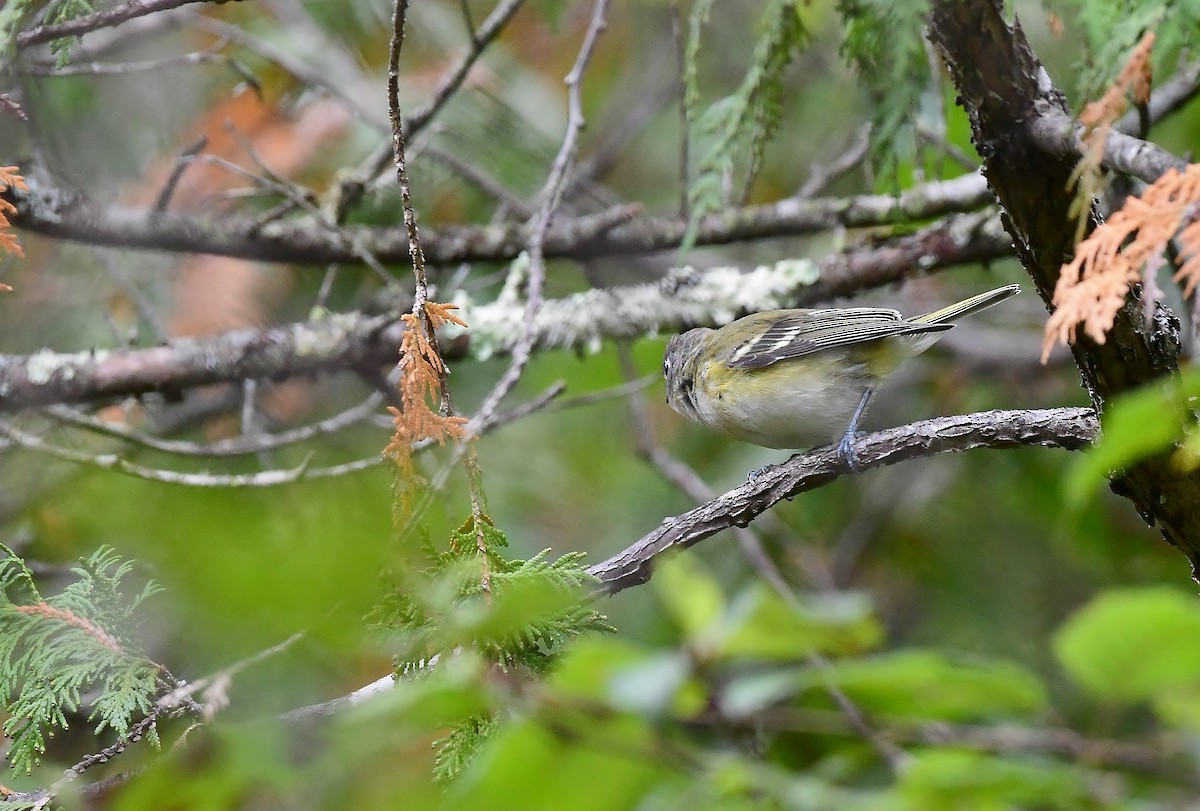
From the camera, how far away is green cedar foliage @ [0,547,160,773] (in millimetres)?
2121

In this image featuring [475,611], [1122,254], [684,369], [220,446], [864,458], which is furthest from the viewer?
[684,369]

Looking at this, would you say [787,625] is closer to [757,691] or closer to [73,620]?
[757,691]

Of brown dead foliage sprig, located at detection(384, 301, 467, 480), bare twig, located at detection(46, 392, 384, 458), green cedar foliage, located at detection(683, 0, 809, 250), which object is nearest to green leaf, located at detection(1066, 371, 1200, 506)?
brown dead foliage sprig, located at detection(384, 301, 467, 480)

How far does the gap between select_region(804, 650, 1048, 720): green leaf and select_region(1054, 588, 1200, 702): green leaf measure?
2.0 inches

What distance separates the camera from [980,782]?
0.91 meters

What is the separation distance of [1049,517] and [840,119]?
8.95ft

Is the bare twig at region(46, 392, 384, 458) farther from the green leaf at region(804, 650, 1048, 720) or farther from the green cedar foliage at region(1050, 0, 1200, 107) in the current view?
the green leaf at region(804, 650, 1048, 720)

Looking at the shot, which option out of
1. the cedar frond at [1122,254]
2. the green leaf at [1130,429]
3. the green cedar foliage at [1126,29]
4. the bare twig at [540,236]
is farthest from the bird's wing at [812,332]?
the green leaf at [1130,429]

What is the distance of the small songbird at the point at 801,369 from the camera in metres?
4.05

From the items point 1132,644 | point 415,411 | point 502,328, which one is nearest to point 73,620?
point 415,411

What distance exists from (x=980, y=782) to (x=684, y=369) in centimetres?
357

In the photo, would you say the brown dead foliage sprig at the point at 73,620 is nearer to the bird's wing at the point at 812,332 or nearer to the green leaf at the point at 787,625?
the green leaf at the point at 787,625

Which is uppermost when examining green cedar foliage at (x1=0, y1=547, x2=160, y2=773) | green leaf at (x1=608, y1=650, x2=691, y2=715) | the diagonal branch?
green cedar foliage at (x1=0, y1=547, x2=160, y2=773)

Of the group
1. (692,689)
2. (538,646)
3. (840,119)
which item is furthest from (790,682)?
(840,119)
